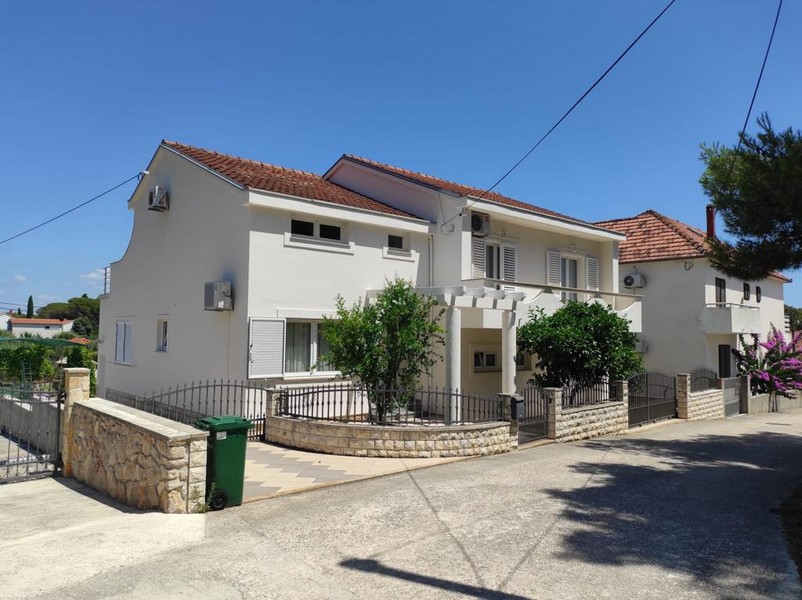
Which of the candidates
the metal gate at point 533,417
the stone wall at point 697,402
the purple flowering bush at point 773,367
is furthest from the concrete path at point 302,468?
the purple flowering bush at point 773,367

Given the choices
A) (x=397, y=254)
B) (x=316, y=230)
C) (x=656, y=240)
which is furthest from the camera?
(x=656, y=240)

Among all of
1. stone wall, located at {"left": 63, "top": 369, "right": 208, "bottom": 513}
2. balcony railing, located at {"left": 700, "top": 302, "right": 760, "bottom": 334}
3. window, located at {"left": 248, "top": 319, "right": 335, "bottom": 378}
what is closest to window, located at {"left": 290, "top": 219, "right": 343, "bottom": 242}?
window, located at {"left": 248, "top": 319, "right": 335, "bottom": 378}

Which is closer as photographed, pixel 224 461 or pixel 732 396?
pixel 224 461

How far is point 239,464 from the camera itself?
7043 millimetres

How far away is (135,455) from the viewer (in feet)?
23.5

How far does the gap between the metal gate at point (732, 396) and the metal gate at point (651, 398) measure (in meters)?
3.52

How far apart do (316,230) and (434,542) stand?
8872 millimetres

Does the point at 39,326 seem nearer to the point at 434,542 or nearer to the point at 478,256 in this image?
the point at 478,256

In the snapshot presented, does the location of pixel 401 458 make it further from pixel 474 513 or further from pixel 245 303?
pixel 245 303

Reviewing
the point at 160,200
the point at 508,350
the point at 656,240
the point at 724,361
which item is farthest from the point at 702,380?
the point at 160,200

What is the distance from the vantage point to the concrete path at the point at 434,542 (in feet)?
15.7

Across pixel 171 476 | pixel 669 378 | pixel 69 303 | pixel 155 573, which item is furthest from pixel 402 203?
pixel 69 303

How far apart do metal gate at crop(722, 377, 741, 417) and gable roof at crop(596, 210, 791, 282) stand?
4762 millimetres

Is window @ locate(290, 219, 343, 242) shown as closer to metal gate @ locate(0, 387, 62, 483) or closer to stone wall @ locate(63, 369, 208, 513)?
stone wall @ locate(63, 369, 208, 513)
